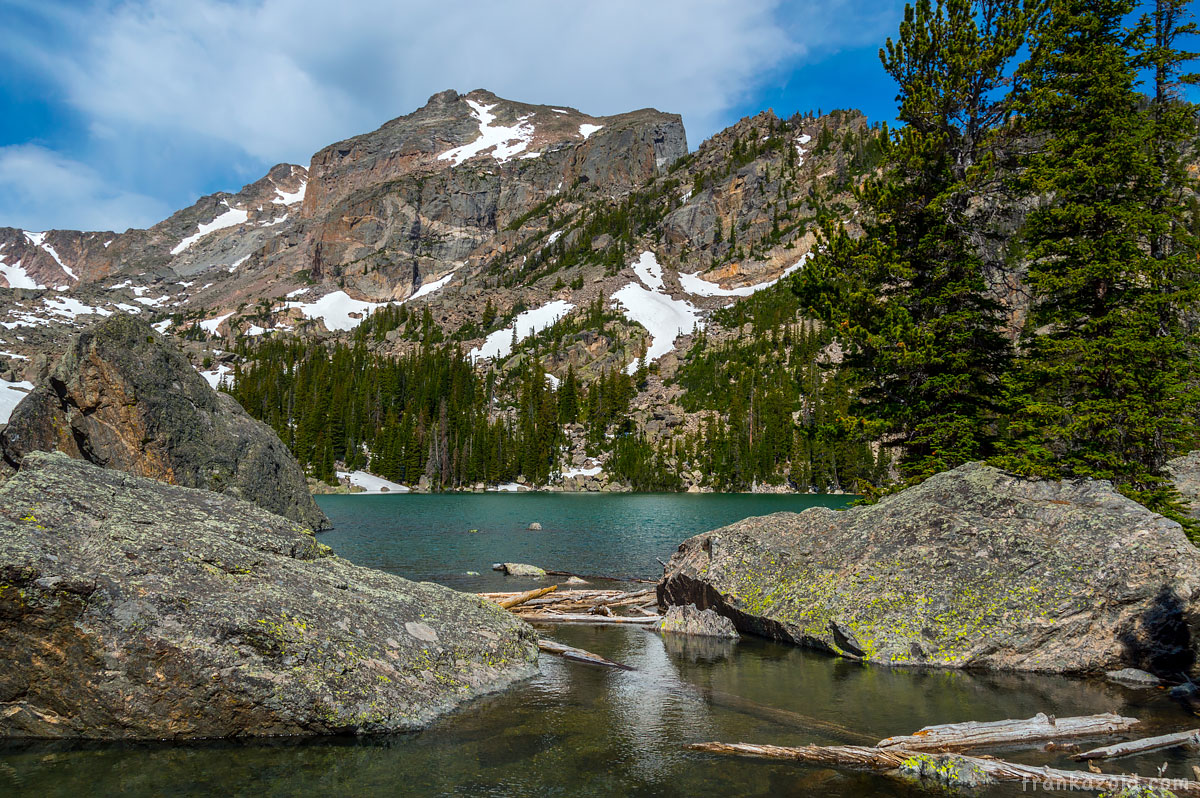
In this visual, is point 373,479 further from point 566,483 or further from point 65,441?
point 65,441

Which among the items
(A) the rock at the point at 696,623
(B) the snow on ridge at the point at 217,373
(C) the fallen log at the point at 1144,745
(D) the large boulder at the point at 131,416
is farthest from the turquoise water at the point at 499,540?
(B) the snow on ridge at the point at 217,373

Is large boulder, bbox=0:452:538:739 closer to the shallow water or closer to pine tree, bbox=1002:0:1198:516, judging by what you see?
the shallow water

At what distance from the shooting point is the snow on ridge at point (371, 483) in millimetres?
113000

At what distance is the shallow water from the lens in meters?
6.05

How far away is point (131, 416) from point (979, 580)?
28.9 metres

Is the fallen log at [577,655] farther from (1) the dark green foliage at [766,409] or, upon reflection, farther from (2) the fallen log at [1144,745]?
(1) the dark green foliage at [766,409]

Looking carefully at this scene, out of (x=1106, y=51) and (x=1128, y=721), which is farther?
(x=1106, y=51)

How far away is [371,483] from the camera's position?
117 meters

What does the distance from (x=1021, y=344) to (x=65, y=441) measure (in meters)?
32.2

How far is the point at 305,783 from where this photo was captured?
609cm

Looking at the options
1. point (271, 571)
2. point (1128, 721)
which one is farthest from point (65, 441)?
point (1128, 721)

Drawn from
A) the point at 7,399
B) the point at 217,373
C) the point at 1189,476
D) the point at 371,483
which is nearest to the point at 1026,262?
the point at 1189,476

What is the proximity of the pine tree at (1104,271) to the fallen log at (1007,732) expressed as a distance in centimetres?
701

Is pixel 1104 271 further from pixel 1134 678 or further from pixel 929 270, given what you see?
pixel 1134 678
